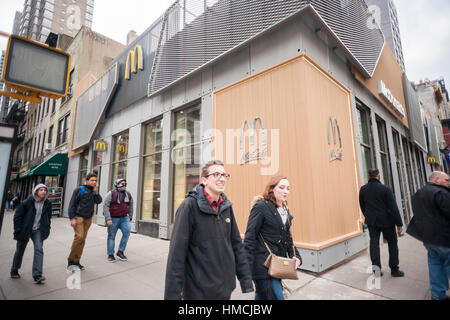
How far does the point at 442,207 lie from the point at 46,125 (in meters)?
26.4

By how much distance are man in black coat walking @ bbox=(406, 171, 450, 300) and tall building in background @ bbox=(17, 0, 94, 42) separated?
6148cm

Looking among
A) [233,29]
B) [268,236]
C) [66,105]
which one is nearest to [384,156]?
[233,29]

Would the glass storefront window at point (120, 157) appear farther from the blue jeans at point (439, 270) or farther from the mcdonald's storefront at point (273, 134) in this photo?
the blue jeans at point (439, 270)

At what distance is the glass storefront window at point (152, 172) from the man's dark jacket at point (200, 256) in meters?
6.77

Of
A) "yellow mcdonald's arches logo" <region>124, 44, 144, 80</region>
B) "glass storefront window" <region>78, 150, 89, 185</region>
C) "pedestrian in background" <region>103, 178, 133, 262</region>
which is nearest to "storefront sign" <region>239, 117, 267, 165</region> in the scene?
"pedestrian in background" <region>103, 178, 133, 262</region>

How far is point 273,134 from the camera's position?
5.26m

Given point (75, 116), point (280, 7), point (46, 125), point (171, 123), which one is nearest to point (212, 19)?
point (280, 7)

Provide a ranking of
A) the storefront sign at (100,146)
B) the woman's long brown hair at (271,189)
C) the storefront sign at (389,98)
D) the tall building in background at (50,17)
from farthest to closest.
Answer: the tall building in background at (50,17) → the storefront sign at (100,146) → the storefront sign at (389,98) → the woman's long brown hair at (271,189)

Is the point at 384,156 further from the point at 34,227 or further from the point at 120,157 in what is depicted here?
the point at 120,157

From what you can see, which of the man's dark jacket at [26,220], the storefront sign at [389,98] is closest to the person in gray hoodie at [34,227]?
the man's dark jacket at [26,220]

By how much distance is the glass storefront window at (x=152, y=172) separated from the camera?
8609mm

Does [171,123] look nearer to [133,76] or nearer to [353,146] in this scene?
[133,76]
